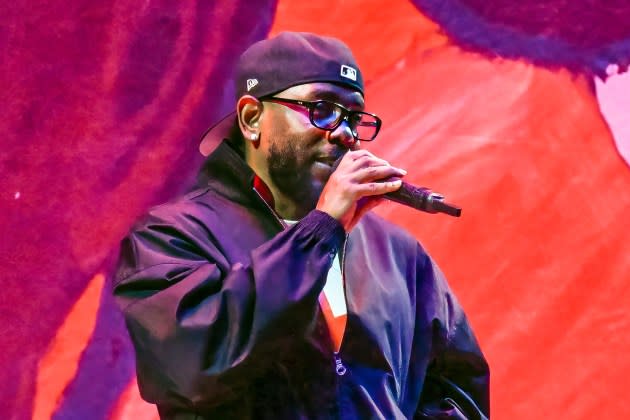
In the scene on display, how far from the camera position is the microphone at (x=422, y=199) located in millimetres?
1188

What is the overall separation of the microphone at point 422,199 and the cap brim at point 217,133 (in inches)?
15.8

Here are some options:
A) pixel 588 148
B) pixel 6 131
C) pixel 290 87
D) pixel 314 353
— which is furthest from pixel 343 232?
pixel 588 148

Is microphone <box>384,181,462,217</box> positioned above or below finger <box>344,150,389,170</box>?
below

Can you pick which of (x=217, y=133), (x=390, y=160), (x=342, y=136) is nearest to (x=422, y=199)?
(x=342, y=136)

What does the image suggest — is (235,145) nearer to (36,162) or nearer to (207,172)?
(207,172)

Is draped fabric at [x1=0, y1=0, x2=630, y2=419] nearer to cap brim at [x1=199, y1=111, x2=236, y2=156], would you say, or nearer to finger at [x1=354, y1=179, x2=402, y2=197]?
cap brim at [x1=199, y1=111, x2=236, y2=156]

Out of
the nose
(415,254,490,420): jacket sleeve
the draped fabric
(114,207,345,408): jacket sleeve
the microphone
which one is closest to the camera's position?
(114,207,345,408): jacket sleeve

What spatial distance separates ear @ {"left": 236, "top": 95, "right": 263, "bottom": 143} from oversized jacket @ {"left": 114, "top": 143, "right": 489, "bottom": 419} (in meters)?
0.05

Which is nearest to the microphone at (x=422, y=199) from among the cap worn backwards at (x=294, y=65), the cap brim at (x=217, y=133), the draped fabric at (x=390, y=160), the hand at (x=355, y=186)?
the hand at (x=355, y=186)

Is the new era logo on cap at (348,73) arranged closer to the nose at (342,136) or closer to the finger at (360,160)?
the nose at (342,136)

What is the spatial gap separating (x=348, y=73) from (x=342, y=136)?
0.13 meters

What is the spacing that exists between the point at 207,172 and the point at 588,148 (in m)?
1.07

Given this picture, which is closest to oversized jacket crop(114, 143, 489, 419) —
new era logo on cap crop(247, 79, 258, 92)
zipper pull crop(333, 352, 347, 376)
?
zipper pull crop(333, 352, 347, 376)

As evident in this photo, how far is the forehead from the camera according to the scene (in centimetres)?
135
